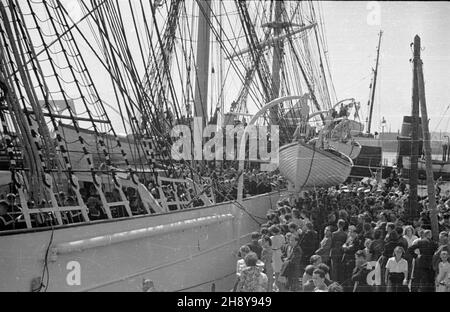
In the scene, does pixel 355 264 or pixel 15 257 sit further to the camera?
pixel 355 264

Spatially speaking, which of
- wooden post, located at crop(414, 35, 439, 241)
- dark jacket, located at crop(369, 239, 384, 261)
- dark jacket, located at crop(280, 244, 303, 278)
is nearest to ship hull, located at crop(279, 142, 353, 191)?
wooden post, located at crop(414, 35, 439, 241)

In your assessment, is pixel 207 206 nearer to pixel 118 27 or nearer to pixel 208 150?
pixel 118 27

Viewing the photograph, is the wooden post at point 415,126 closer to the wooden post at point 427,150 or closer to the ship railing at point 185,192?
the wooden post at point 427,150

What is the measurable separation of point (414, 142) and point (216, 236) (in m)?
3.75

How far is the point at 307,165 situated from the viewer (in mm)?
13859

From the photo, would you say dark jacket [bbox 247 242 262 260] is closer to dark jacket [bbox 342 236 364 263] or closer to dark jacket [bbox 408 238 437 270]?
dark jacket [bbox 342 236 364 263]

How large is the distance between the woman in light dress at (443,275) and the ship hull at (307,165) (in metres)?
7.86

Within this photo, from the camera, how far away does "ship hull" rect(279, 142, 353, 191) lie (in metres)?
13.9

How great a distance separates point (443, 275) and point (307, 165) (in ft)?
26.0

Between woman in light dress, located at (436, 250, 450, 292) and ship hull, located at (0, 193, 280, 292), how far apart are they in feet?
10.4

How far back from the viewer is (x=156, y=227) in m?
6.75

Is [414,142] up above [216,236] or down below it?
above

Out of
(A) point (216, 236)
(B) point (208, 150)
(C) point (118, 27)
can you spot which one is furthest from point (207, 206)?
(B) point (208, 150)

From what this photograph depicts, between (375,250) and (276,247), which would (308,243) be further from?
(375,250)
